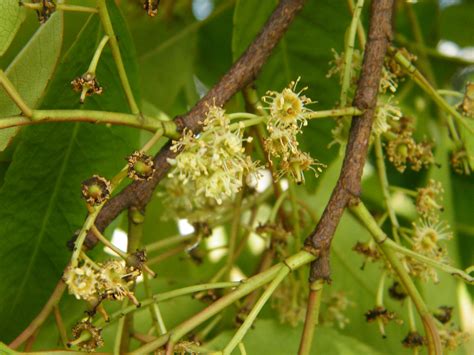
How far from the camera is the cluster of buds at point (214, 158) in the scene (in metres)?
0.87

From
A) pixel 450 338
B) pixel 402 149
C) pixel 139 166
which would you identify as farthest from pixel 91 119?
pixel 450 338

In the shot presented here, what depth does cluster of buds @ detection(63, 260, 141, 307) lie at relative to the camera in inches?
31.4

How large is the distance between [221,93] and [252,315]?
1.11 ft

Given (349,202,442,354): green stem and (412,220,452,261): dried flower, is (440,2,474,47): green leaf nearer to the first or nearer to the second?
(412,220,452,261): dried flower

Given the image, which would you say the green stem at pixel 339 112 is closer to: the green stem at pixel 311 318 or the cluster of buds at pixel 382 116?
the cluster of buds at pixel 382 116

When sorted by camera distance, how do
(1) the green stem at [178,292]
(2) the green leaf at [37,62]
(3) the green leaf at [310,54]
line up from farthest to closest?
(3) the green leaf at [310,54], (2) the green leaf at [37,62], (1) the green stem at [178,292]

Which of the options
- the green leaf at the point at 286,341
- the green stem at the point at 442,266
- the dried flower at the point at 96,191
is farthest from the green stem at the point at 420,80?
the dried flower at the point at 96,191

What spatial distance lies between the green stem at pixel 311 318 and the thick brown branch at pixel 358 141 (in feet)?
0.04

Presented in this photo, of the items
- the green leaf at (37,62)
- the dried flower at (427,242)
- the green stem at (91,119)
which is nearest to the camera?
the green stem at (91,119)

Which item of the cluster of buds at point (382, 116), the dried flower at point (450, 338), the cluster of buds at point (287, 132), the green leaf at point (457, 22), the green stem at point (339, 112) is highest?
the green leaf at point (457, 22)

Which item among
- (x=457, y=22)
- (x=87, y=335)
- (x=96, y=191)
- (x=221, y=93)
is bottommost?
(x=87, y=335)

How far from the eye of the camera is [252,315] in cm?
86

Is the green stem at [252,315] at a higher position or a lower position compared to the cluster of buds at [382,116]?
lower

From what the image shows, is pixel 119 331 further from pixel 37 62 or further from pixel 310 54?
pixel 310 54
